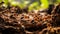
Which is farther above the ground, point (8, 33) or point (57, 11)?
point (57, 11)

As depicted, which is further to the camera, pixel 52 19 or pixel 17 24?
pixel 52 19

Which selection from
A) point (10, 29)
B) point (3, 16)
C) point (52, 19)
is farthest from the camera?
point (52, 19)

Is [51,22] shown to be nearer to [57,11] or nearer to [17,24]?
[57,11]

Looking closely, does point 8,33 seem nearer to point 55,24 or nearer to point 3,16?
point 3,16

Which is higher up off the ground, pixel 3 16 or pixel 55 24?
pixel 3 16

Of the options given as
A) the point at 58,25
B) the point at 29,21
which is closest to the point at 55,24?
the point at 58,25

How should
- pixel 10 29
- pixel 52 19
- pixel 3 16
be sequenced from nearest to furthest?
pixel 10 29 < pixel 3 16 < pixel 52 19

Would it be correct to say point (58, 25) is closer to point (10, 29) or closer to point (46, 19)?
point (46, 19)

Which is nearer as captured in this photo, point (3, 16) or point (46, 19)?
point (3, 16)

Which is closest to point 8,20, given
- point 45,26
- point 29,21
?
point 29,21
